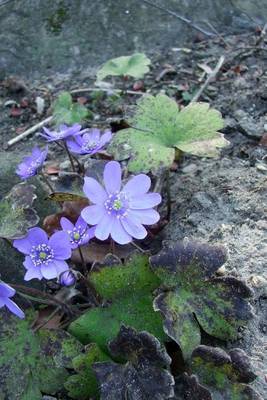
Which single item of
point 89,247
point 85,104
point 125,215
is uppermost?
point 125,215

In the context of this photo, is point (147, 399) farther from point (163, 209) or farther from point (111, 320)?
point (163, 209)

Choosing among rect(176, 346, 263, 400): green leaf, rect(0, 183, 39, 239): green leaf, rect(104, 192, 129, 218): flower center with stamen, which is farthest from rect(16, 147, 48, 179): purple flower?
rect(176, 346, 263, 400): green leaf

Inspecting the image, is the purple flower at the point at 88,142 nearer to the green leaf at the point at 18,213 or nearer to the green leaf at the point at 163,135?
the green leaf at the point at 163,135

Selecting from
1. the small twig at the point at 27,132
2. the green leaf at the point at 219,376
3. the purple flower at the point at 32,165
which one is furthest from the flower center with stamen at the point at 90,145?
the small twig at the point at 27,132

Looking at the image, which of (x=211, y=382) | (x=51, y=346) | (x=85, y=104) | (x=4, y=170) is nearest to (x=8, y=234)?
(x=51, y=346)

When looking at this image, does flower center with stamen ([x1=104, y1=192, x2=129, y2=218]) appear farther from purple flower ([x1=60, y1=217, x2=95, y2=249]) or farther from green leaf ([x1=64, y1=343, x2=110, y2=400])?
green leaf ([x1=64, y1=343, x2=110, y2=400])

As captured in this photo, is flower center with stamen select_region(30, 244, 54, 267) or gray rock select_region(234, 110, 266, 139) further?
gray rock select_region(234, 110, 266, 139)
